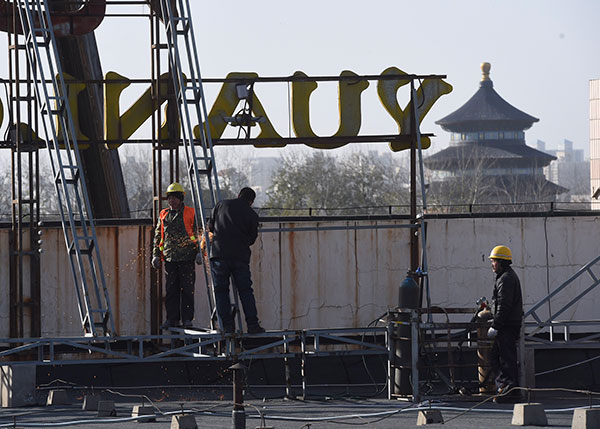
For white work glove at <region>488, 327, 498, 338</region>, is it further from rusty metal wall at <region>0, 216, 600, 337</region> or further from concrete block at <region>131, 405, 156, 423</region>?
concrete block at <region>131, 405, 156, 423</region>

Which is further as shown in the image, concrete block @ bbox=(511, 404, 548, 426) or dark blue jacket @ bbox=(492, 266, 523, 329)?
dark blue jacket @ bbox=(492, 266, 523, 329)

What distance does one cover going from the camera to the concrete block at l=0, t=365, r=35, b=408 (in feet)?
47.3

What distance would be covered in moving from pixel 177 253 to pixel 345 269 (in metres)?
3.17

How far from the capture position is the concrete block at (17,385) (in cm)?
1442

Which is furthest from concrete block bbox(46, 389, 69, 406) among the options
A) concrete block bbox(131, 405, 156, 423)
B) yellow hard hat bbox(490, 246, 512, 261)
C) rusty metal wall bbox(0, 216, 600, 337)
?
yellow hard hat bbox(490, 246, 512, 261)

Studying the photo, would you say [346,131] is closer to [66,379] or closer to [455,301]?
[455,301]

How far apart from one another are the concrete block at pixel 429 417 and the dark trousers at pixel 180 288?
499 cm

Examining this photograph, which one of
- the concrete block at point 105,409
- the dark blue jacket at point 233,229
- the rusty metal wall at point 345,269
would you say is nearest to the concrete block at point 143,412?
the concrete block at point 105,409

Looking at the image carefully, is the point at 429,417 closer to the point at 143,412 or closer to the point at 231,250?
the point at 143,412

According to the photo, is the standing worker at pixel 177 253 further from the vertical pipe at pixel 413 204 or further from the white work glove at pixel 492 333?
the white work glove at pixel 492 333

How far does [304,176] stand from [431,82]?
74.8 metres

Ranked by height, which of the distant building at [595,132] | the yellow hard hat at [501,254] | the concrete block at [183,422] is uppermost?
the distant building at [595,132]

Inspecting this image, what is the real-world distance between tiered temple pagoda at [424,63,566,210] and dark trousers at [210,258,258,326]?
3035 inches

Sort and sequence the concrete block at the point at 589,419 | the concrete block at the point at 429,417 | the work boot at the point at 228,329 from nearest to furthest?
the concrete block at the point at 589,419
the concrete block at the point at 429,417
the work boot at the point at 228,329
